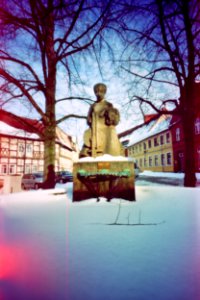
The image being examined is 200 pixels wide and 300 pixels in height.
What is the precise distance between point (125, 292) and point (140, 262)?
2.21 ft

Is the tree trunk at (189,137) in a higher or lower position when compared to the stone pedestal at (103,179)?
higher

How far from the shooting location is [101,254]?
10.0 feet

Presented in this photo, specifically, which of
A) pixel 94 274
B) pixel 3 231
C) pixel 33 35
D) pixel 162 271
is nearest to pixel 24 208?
pixel 3 231

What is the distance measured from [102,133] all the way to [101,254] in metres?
5.38

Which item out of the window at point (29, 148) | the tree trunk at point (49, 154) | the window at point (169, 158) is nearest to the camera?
the tree trunk at point (49, 154)

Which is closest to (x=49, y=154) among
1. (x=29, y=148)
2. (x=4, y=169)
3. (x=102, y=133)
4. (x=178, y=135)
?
(x=102, y=133)

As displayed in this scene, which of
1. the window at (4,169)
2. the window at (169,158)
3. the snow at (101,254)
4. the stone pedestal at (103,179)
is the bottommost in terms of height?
the snow at (101,254)

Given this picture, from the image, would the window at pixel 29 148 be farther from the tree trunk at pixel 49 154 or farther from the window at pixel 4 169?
the tree trunk at pixel 49 154

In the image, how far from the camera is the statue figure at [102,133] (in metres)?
7.88

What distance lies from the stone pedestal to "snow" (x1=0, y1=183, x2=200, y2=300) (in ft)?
4.15

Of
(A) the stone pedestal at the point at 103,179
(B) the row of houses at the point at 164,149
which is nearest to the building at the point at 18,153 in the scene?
(B) the row of houses at the point at 164,149

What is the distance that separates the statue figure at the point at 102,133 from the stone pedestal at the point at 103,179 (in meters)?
0.90

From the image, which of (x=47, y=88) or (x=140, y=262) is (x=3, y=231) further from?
(x=47, y=88)

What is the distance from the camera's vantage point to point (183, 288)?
2.22 meters
